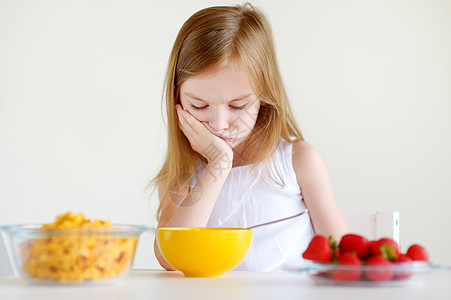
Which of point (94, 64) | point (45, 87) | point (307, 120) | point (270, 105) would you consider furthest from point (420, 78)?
A: point (45, 87)

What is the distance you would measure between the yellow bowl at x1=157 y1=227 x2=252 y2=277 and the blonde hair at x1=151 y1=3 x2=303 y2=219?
0.57 meters

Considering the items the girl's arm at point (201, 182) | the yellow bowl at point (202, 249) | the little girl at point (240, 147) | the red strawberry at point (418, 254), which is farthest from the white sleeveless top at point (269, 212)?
the red strawberry at point (418, 254)

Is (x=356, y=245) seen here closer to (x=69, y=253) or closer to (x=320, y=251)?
(x=320, y=251)

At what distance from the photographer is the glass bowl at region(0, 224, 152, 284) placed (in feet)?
2.28

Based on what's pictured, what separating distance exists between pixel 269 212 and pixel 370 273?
2.54 feet

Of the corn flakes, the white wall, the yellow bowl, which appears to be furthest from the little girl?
the white wall

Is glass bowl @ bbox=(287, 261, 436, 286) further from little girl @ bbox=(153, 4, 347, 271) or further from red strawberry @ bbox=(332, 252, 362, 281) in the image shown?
little girl @ bbox=(153, 4, 347, 271)

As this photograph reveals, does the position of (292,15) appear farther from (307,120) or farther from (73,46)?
(73,46)

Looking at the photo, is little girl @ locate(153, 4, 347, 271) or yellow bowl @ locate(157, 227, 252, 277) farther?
little girl @ locate(153, 4, 347, 271)

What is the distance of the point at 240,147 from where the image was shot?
5.01 ft

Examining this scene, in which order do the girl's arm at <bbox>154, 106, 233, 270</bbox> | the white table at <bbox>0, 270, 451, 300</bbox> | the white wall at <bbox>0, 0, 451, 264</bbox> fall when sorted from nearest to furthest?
the white table at <bbox>0, 270, 451, 300</bbox>
the girl's arm at <bbox>154, 106, 233, 270</bbox>
the white wall at <bbox>0, 0, 451, 264</bbox>

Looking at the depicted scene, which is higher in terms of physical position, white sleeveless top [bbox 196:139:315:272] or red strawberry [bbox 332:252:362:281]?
red strawberry [bbox 332:252:362:281]

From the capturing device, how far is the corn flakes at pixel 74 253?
27.4 inches

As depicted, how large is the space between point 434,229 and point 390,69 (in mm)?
739
